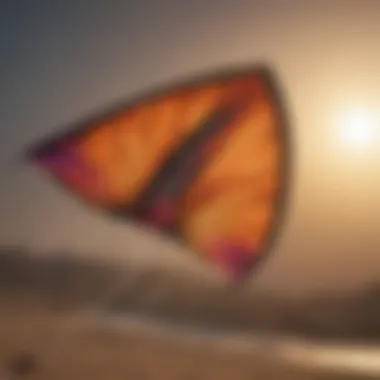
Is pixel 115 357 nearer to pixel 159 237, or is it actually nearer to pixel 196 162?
pixel 159 237

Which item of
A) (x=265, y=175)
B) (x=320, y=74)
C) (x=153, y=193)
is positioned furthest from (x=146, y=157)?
(x=320, y=74)

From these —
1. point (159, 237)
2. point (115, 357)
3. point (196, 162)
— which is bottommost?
point (115, 357)

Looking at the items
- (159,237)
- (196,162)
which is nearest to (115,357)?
(159,237)

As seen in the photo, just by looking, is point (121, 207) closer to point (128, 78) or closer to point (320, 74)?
point (128, 78)

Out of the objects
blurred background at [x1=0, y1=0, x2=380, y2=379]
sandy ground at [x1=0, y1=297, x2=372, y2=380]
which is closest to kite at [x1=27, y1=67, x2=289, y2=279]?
blurred background at [x1=0, y1=0, x2=380, y2=379]

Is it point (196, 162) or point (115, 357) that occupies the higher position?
point (196, 162)

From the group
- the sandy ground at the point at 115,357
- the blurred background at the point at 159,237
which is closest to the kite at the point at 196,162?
the blurred background at the point at 159,237
